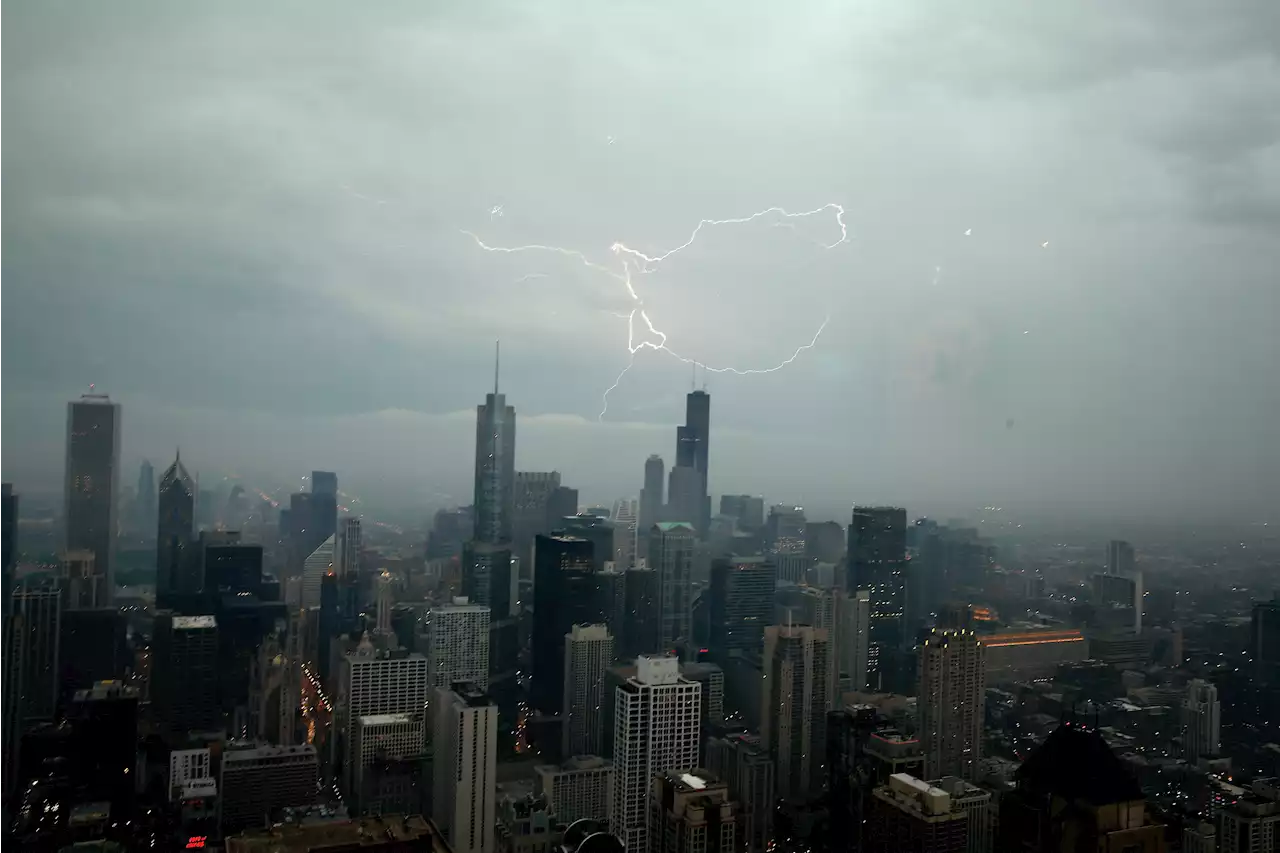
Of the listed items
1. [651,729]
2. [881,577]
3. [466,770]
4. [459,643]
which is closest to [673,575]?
[881,577]

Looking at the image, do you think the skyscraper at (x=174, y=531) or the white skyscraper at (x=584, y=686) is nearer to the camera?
the skyscraper at (x=174, y=531)

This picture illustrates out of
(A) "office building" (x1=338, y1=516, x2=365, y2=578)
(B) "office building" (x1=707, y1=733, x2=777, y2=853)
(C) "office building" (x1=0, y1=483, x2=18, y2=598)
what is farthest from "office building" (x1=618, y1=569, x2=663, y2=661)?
(C) "office building" (x1=0, y1=483, x2=18, y2=598)

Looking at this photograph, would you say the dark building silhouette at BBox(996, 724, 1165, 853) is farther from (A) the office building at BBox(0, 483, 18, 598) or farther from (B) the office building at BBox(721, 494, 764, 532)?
(A) the office building at BBox(0, 483, 18, 598)

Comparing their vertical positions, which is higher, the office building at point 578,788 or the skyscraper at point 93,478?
the skyscraper at point 93,478

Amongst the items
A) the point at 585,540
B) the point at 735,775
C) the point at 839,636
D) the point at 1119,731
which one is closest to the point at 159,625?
the point at 585,540

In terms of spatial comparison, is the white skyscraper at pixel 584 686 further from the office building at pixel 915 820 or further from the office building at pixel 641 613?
the office building at pixel 915 820

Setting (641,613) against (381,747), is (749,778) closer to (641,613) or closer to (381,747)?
(381,747)

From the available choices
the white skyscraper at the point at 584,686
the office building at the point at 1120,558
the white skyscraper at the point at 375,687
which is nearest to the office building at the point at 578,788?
Result: the white skyscraper at the point at 584,686
